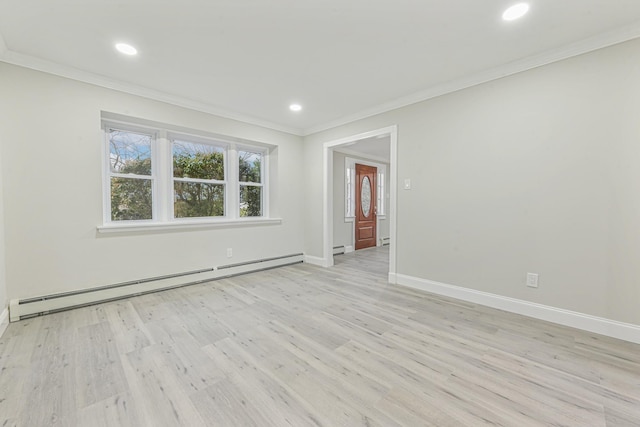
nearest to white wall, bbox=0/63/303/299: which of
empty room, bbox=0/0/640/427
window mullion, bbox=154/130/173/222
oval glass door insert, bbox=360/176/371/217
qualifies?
empty room, bbox=0/0/640/427

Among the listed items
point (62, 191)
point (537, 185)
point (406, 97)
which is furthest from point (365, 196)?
point (62, 191)

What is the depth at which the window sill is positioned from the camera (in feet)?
9.89

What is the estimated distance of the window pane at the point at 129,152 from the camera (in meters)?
3.23

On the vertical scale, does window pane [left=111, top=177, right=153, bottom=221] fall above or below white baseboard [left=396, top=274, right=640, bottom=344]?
above

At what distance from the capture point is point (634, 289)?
83.0 inches

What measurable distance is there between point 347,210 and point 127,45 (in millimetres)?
4810

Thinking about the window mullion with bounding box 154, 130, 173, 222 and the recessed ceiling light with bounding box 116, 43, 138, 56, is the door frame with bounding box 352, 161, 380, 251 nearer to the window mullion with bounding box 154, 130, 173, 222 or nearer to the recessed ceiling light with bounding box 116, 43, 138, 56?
the window mullion with bounding box 154, 130, 173, 222

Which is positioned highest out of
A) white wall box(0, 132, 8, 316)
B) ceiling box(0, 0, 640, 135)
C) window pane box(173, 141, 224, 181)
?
ceiling box(0, 0, 640, 135)

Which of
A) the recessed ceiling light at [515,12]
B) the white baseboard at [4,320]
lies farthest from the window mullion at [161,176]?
the recessed ceiling light at [515,12]

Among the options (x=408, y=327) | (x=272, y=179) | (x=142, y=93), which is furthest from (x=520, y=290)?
(x=142, y=93)

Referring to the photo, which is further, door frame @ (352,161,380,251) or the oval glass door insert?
the oval glass door insert

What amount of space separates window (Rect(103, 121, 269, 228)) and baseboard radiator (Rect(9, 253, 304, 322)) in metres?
0.72

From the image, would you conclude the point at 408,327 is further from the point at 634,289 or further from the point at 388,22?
the point at 388,22

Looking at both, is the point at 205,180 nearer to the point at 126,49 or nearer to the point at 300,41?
the point at 126,49
